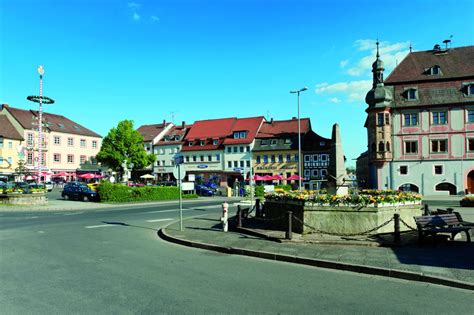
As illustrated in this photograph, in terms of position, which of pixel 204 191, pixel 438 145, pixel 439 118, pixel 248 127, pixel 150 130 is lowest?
pixel 204 191

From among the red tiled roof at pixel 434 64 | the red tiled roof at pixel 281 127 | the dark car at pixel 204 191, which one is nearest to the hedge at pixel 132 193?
the dark car at pixel 204 191

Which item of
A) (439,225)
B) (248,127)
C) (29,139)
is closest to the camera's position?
(439,225)

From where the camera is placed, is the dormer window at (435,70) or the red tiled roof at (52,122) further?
the red tiled roof at (52,122)

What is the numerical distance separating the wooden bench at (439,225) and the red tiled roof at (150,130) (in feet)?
242

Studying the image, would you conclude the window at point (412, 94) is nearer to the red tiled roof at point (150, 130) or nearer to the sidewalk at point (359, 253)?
the sidewalk at point (359, 253)

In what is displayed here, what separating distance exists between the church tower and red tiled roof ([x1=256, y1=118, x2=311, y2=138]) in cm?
1691

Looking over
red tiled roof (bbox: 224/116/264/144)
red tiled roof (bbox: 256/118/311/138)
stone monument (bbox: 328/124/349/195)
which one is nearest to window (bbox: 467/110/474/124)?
red tiled roof (bbox: 256/118/311/138)

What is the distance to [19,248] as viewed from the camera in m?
11.0

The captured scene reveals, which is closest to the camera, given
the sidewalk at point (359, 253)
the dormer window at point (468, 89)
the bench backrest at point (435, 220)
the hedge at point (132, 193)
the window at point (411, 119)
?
the sidewalk at point (359, 253)

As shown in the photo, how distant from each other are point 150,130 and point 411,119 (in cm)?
5598

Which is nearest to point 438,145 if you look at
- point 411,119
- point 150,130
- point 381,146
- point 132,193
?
point 411,119

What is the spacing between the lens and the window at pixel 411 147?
47.0m

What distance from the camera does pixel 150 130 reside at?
278ft

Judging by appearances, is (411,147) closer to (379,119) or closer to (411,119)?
(411,119)
